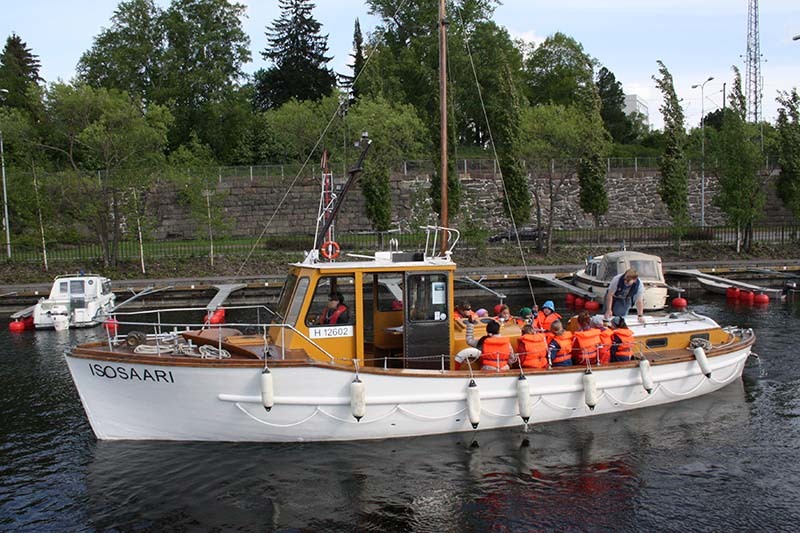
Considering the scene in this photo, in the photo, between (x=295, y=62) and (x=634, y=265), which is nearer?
(x=634, y=265)

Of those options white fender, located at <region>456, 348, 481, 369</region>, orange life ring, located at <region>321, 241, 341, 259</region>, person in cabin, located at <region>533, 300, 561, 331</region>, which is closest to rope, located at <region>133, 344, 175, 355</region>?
orange life ring, located at <region>321, 241, 341, 259</region>

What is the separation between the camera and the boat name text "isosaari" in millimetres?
10455

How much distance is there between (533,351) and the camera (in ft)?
38.7

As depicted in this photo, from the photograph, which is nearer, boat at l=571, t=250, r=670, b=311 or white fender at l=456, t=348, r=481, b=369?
white fender at l=456, t=348, r=481, b=369

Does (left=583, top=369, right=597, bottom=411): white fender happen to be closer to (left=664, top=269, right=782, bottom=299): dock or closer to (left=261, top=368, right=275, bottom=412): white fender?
(left=261, top=368, right=275, bottom=412): white fender

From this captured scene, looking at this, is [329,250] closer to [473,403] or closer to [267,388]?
[267,388]

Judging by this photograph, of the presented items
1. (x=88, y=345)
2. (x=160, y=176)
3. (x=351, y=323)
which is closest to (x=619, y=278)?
(x=351, y=323)

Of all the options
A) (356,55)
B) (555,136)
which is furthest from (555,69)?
(555,136)

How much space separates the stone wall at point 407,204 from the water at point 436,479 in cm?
2914

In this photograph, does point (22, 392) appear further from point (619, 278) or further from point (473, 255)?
point (473, 255)

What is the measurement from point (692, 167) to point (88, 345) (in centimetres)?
3787

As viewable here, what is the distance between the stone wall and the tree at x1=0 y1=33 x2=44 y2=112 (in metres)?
14.7

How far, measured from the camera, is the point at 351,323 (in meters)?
11.4

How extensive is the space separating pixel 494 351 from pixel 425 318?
119 centimetres
